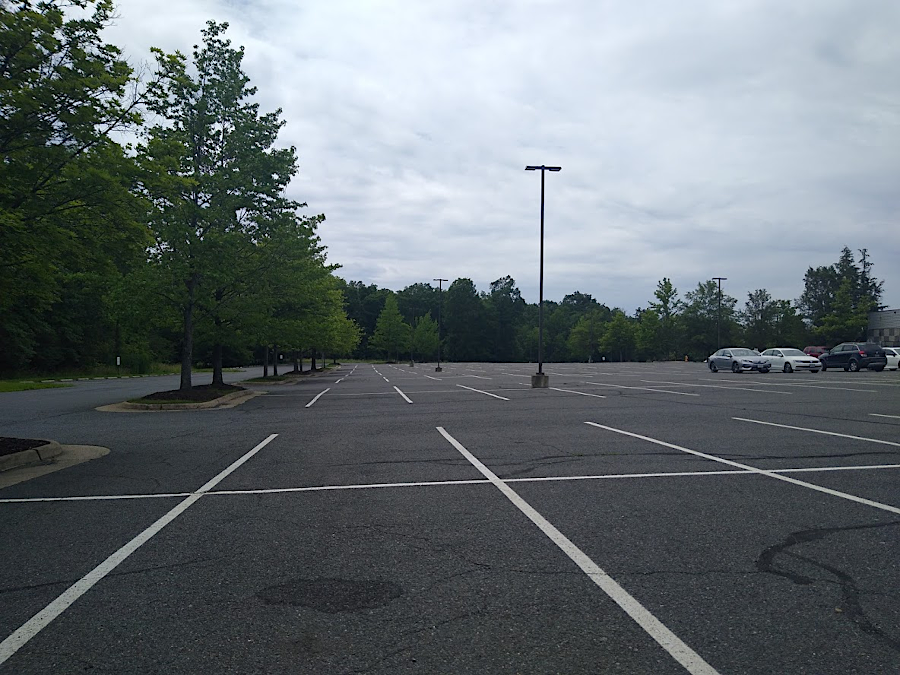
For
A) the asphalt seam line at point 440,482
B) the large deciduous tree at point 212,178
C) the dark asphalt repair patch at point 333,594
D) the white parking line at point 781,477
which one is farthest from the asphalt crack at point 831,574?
the large deciduous tree at point 212,178

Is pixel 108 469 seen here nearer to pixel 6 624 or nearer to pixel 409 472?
pixel 409 472

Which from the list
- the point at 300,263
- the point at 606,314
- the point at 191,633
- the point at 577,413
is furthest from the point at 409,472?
the point at 606,314

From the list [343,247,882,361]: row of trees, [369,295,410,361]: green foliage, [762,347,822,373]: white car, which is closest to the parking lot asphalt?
[762,347,822,373]: white car

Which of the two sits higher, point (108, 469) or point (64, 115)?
point (64, 115)

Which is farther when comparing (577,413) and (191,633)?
(577,413)

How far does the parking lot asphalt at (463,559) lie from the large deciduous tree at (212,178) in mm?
11246

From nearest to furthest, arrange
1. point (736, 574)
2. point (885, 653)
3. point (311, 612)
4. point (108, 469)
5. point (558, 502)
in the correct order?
1. point (885, 653)
2. point (311, 612)
3. point (736, 574)
4. point (558, 502)
5. point (108, 469)

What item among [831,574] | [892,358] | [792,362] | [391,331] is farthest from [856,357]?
[391,331]

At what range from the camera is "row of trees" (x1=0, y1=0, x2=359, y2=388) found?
9688 millimetres

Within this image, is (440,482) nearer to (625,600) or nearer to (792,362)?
(625,600)

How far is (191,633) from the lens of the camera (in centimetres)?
375

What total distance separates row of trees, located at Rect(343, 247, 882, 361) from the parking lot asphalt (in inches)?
2354

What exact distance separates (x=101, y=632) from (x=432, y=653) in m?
1.90

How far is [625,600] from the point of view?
4.14 m
